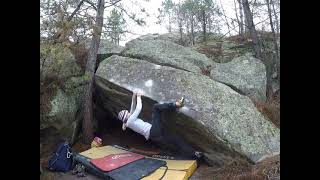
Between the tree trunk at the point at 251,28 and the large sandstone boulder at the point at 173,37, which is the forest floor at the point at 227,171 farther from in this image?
the large sandstone boulder at the point at 173,37

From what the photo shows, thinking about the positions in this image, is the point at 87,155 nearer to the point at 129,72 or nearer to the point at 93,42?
the point at 129,72

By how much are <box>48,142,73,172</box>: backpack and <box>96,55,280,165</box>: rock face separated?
2.11m

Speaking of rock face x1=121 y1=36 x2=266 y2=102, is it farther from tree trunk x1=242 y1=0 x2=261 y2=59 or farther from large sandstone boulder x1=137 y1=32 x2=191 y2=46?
large sandstone boulder x1=137 y1=32 x2=191 y2=46

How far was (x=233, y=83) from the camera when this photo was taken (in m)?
10.7

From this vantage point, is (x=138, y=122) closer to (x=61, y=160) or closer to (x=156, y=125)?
(x=156, y=125)

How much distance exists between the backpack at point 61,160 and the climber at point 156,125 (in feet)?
5.44

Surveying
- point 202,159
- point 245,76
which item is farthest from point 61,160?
point 245,76

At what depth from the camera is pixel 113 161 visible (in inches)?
309

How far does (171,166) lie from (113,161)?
1317mm

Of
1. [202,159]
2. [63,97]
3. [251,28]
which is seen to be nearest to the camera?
[202,159]

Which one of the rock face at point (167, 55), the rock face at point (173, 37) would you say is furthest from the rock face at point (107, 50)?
the rock face at point (173, 37)

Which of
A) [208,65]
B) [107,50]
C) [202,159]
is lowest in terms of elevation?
[202,159]
